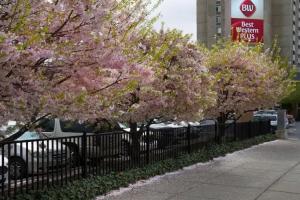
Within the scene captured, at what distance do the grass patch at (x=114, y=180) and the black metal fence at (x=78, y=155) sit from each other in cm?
18

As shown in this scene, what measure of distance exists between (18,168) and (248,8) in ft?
111

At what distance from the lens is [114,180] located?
9.83 metres

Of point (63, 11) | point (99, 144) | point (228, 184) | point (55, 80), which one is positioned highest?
point (63, 11)

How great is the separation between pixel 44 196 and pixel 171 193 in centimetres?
267

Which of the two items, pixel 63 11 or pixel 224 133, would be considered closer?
pixel 63 11

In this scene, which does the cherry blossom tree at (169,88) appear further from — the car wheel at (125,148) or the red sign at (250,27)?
the red sign at (250,27)

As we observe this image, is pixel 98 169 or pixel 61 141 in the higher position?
pixel 61 141

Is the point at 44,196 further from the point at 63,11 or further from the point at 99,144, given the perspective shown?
the point at 63,11

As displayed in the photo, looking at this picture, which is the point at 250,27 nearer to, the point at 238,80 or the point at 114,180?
the point at 238,80

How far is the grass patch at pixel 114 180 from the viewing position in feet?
26.4

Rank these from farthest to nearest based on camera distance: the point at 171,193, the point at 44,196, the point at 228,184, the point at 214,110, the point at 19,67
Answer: the point at 214,110 → the point at 228,184 → the point at 171,193 → the point at 44,196 → the point at 19,67

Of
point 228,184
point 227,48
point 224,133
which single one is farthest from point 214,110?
point 228,184

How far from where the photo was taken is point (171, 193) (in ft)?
31.2

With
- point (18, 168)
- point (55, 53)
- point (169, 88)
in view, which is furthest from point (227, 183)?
point (55, 53)
